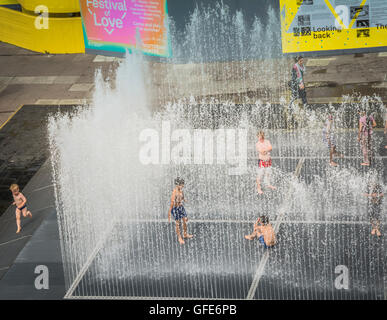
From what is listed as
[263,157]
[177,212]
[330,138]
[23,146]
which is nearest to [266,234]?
[177,212]

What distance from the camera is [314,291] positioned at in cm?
1328

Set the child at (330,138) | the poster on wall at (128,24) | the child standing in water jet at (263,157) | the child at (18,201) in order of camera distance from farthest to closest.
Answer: the poster on wall at (128,24)
the child at (330,138)
the child standing in water jet at (263,157)
the child at (18,201)

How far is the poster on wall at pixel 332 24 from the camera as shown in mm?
23516

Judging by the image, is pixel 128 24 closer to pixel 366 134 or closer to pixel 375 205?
pixel 366 134

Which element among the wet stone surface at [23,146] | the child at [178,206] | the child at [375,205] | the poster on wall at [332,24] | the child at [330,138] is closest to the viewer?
the child at [375,205]

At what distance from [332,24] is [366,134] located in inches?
289

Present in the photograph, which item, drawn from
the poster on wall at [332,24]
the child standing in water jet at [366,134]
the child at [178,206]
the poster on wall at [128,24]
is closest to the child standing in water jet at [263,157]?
the child standing in water jet at [366,134]

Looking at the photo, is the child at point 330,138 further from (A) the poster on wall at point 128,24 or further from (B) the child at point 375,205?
(A) the poster on wall at point 128,24

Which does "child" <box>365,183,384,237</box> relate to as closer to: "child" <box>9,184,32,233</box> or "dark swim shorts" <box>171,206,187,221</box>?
"dark swim shorts" <box>171,206,187,221</box>

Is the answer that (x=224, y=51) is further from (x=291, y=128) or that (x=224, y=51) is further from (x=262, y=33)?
(x=291, y=128)

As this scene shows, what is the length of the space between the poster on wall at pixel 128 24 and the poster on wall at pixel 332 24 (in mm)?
4343

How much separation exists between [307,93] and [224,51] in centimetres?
A: 408

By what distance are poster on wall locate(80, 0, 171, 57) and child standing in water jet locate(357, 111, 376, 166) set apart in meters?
9.97

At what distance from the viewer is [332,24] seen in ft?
78.1
